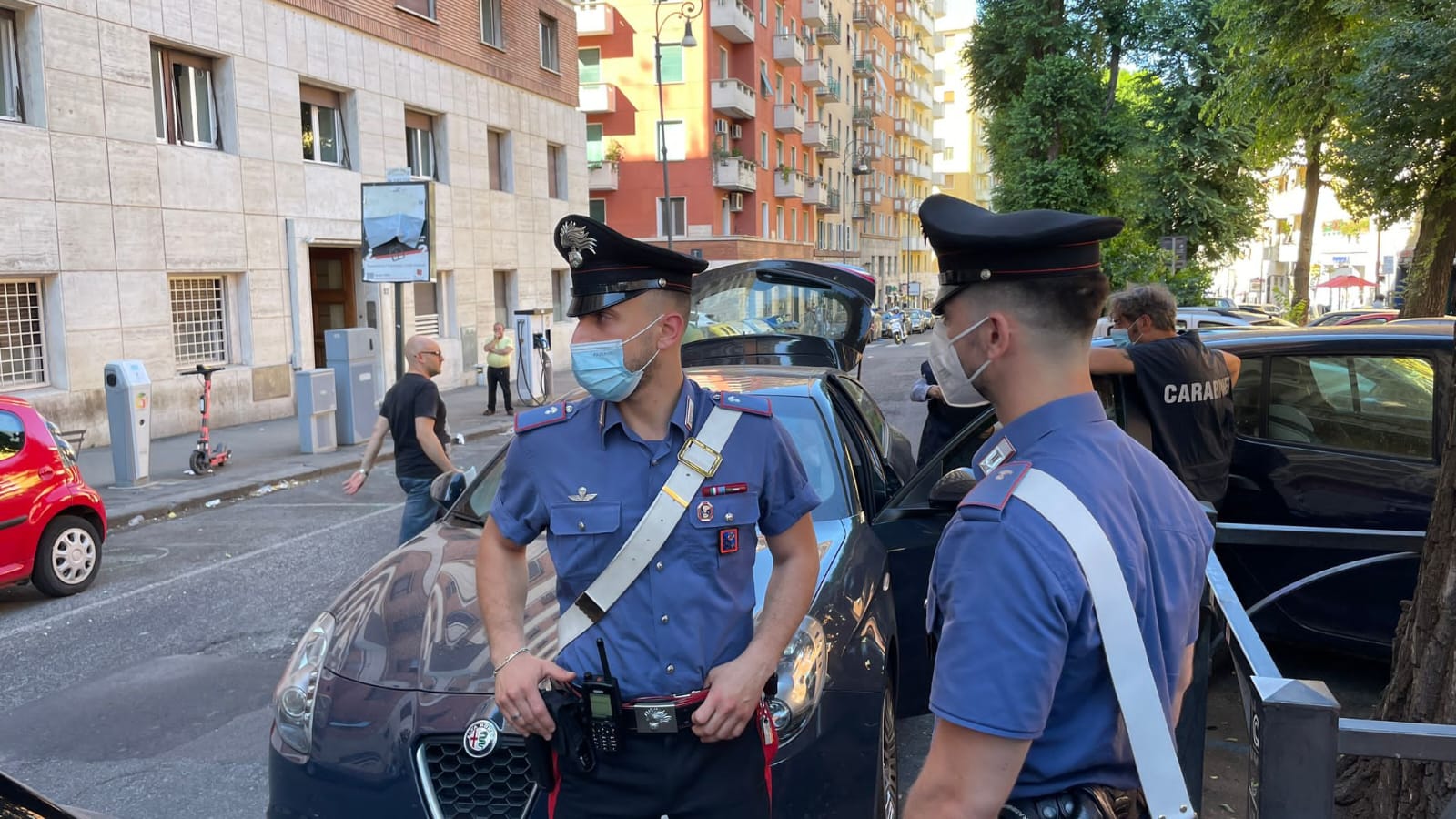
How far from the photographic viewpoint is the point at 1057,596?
141cm

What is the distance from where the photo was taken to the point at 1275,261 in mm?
67062

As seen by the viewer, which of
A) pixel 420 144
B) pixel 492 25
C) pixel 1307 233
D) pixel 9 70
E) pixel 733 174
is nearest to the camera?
pixel 9 70

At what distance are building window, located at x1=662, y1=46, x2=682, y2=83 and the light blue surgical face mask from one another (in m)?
42.3

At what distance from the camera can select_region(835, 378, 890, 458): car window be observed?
513 cm

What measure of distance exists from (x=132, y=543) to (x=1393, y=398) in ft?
31.7

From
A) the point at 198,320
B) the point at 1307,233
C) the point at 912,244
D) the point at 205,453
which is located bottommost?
the point at 205,453

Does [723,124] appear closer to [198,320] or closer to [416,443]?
[198,320]

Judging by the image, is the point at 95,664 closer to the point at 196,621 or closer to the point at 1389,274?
the point at 196,621

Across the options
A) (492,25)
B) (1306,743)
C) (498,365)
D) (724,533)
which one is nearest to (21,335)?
(498,365)

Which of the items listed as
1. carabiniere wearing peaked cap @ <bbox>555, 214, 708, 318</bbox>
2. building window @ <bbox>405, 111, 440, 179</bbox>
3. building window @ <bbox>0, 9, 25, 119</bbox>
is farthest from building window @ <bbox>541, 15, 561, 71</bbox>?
carabiniere wearing peaked cap @ <bbox>555, 214, 708, 318</bbox>

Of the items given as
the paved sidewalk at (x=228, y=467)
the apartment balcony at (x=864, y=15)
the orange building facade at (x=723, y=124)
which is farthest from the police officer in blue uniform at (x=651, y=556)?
the apartment balcony at (x=864, y=15)

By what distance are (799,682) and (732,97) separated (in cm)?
4222

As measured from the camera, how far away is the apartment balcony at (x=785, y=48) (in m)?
49.8

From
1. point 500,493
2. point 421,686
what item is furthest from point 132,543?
point 500,493
